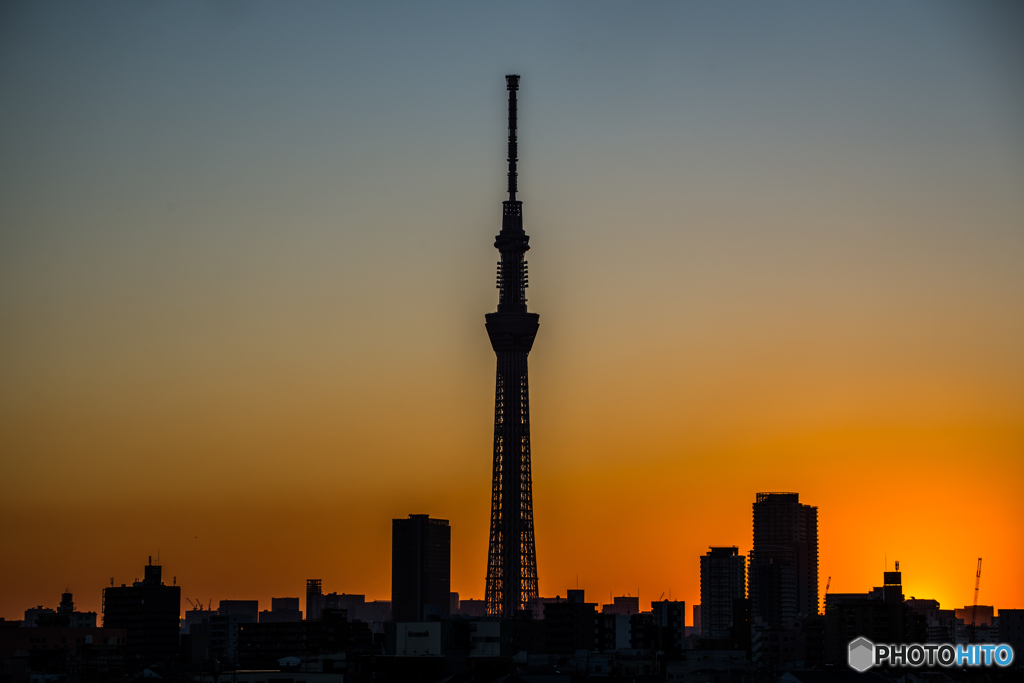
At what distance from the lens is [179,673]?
150 m

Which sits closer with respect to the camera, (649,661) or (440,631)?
(440,631)

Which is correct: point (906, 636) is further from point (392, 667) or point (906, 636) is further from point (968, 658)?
point (968, 658)

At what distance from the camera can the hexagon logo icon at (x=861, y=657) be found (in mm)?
124387

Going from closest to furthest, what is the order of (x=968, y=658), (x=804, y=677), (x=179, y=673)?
(x=968, y=658) < (x=804, y=677) < (x=179, y=673)

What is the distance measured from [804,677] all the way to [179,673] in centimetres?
6033

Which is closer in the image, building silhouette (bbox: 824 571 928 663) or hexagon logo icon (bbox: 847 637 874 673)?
hexagon logo icon (bbox: 847 637 874 673)

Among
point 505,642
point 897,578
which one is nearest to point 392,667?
point 505,642

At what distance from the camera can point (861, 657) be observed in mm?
133375

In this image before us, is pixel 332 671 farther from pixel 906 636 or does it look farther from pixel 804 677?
pixel 906 636

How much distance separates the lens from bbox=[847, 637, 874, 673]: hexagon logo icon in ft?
408

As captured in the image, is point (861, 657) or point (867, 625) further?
point (867, 625)

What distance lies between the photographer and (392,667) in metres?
130

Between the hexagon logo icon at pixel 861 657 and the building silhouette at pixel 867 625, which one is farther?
the building silhouette at pixel 867 625

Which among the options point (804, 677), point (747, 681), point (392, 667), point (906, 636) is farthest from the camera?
point (906, 636)
